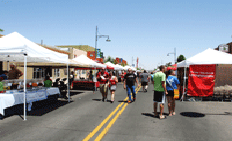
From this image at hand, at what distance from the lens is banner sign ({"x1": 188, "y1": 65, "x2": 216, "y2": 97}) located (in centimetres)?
1115

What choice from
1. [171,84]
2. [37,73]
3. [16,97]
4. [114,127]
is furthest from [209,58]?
[37,73]

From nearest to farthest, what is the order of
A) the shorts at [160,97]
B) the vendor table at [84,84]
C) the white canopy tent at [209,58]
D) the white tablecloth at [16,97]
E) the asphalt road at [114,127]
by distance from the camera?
the asphalt road at [114,127], the shorts at [160,97], the white tablecloth at [16,97], the white canopy tent at [209,58], the vendor table at [84,84]

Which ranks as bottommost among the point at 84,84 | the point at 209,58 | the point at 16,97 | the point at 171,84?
the point at 84,84

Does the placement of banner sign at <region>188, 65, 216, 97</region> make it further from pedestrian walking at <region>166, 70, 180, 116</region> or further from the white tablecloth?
the white tablecloth

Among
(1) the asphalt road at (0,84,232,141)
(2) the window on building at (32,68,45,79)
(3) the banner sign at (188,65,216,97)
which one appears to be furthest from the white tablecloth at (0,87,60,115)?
(2) the window on building at (32,68,45,79)

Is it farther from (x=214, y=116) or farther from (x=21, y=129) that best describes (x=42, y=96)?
(x=214, y=116)

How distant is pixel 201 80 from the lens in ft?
36.9

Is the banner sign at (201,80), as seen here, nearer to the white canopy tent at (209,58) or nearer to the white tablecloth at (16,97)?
the white canopy tent at (209,58)

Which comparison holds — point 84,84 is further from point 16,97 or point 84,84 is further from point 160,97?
point 160,97

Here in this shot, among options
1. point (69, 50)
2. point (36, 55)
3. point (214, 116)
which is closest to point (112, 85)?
point (36, 55)

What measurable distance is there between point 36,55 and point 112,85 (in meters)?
4.26

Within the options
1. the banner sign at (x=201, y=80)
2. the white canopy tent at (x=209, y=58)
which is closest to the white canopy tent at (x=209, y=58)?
the white canopy tent at (x=209, y=58)

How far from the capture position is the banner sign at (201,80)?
36.6 feet

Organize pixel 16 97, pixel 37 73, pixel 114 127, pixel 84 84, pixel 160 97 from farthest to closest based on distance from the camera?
pixel 37 73 → pixel 84 84 → pixel 16 97 → pixel 160 97 → pixel 114 127
